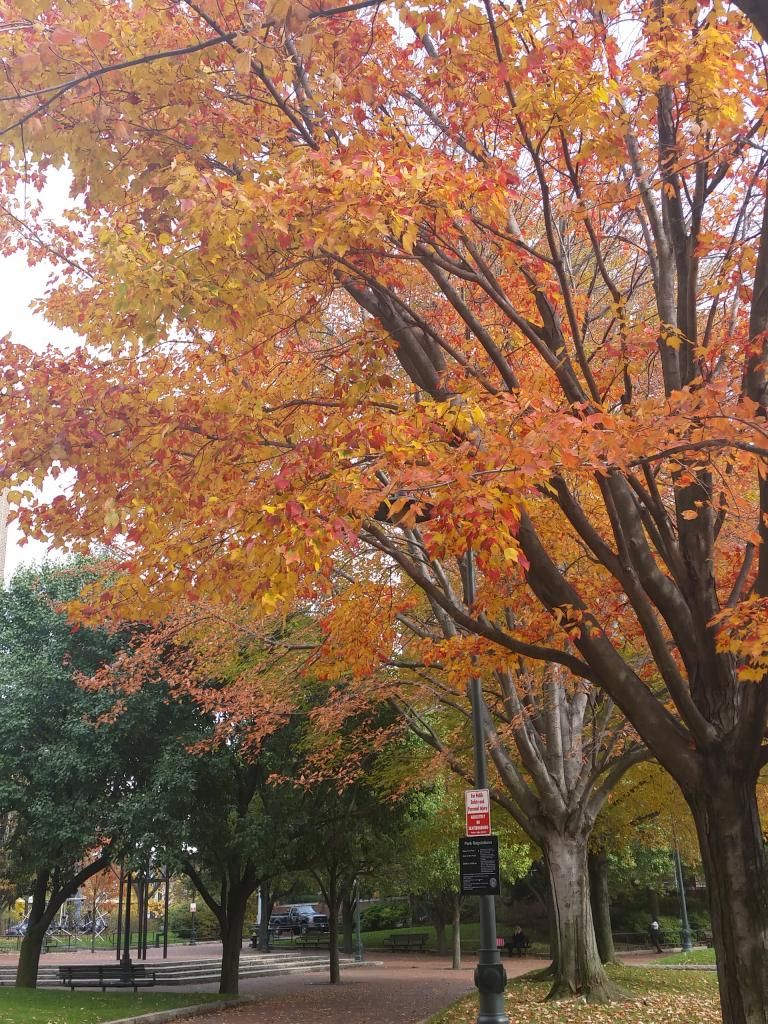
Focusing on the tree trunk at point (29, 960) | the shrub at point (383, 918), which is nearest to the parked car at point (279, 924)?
the shrub at point (383, 918)

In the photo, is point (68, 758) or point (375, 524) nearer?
point (375, 524)

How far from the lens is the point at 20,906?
186 ft

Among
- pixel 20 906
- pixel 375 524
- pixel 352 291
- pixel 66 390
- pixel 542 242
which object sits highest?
pixel 542 242

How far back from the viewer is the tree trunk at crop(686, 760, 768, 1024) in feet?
20.6

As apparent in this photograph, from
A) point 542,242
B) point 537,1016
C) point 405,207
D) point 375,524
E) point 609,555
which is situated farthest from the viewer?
point 537,1016

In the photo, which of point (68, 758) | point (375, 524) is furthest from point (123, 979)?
point (375, 524)

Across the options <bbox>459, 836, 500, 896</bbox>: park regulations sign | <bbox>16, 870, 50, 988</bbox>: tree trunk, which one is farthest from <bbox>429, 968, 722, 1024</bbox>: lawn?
<bbox>16, 870, 50, 988</bbox>: tree trunk

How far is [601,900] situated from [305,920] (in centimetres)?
3047

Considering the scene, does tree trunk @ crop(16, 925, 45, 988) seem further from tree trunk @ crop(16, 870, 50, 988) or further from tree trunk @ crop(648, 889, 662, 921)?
tree trunk @ crop(648, 889, 662, 921)

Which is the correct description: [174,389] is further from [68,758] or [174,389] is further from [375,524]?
[68,758]

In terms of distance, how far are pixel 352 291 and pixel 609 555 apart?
9.98 ft

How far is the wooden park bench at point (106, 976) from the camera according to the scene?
2423cm

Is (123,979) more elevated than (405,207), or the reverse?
(405,207)

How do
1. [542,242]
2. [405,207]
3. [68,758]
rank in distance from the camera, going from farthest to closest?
1. [68,758]
2. [542,242]
3. [405,207]
